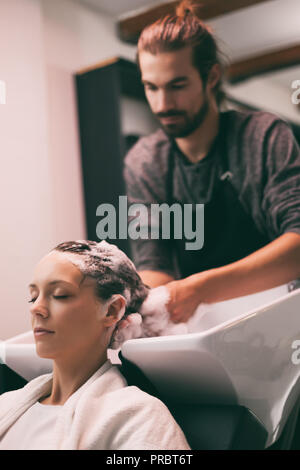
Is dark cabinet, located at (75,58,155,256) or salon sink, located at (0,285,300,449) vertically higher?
dark cabinet, located at (75,58,155,256)

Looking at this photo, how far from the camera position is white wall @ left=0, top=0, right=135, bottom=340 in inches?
64.9

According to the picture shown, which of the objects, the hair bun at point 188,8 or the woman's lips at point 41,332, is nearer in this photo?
the woman's lips at point 41,332

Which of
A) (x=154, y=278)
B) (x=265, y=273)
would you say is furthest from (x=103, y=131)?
(x=265, y=273)

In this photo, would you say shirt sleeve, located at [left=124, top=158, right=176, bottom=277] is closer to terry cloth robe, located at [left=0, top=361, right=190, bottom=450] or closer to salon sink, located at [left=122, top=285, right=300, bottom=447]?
salon sink, located at [left=122, top=285, right=300, bottom=447]

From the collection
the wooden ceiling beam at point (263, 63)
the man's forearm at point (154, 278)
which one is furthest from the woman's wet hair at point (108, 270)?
the wooden ceiling beam at point (263, 63)

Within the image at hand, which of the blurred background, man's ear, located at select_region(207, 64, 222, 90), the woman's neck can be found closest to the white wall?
the blurred background

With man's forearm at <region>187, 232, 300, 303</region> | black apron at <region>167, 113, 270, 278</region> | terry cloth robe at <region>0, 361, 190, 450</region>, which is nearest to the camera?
terry cloth robe at <region>0, 361, 190, 450</region>

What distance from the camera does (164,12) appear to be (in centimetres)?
175

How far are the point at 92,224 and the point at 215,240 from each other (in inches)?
20.4

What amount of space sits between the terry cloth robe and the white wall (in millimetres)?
571

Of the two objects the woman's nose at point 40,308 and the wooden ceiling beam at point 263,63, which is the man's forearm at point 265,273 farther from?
the wooden ceiling beam at point 263,63

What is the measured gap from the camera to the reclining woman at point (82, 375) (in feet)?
3.29

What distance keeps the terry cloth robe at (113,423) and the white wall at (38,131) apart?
0.57 m
